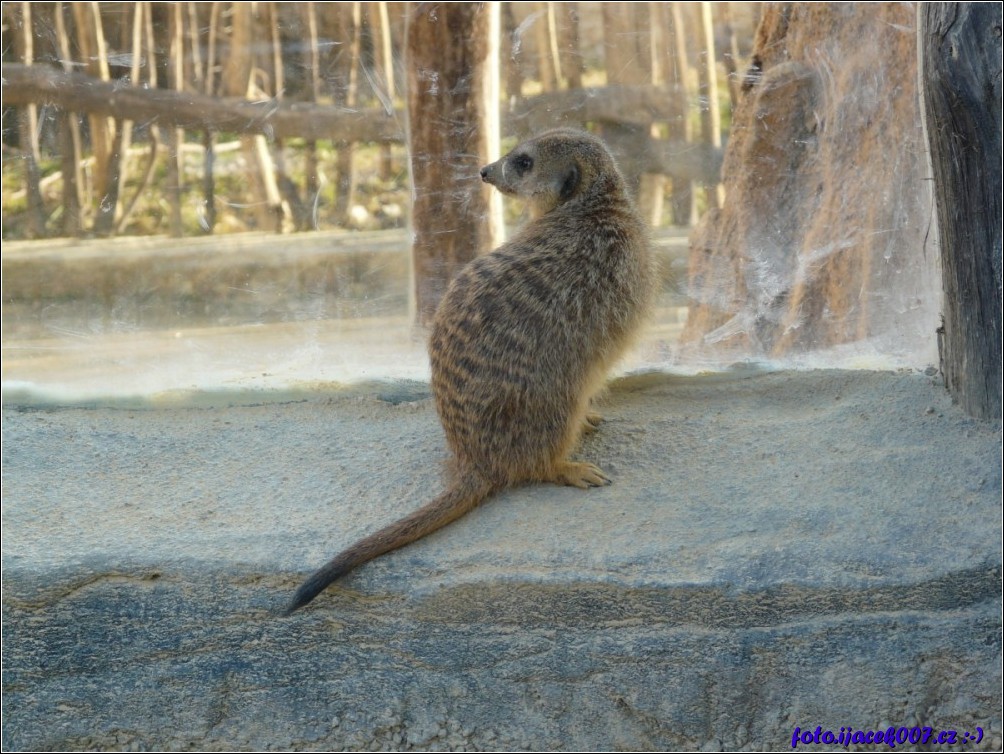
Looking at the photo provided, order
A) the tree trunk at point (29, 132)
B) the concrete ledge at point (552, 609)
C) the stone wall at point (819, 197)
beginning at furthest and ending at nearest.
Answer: the tree trunk at point (29, 132)
the stone wall at point (819, 197)
the concrete ledge at point (552, 609)

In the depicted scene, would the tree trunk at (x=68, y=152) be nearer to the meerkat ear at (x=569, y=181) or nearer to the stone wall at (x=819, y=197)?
the meerkat ear at (x=569, y=181)

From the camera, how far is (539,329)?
2.54 meters

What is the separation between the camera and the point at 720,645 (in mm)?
2221

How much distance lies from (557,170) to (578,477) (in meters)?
0.82

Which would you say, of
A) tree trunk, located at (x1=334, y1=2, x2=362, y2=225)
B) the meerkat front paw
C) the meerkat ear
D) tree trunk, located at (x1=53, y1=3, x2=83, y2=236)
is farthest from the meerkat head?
tree trunk, located at (x1=53, y1=3, x2=83, y2=236)

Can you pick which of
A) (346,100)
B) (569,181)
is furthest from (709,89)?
(346,100)

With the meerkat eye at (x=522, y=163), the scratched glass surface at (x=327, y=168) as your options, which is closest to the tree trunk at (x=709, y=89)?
the scratched glass surface at (x=327, y=168)

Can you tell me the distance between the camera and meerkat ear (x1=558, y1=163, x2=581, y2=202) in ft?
9.00

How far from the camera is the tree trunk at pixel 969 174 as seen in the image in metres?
2.24

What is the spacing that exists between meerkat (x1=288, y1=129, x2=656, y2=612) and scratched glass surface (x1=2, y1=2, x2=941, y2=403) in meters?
0.71

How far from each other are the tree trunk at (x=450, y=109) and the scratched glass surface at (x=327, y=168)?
2cm

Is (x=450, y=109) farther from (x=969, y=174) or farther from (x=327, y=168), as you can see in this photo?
(x=969, y=174)

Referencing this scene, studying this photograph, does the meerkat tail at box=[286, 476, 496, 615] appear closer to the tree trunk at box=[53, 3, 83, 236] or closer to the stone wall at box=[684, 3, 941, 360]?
the stone wall at box=[684, 3, 941, 360]

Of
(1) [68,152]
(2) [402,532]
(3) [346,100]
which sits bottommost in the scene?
(2) [402,532]
